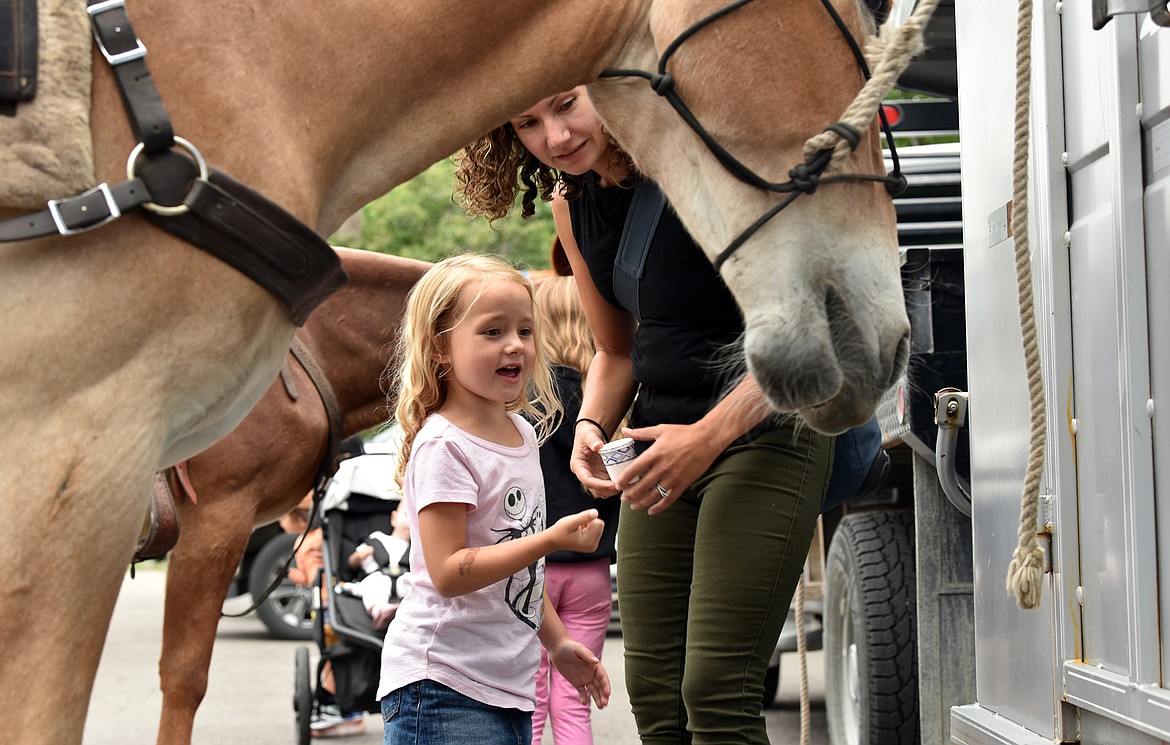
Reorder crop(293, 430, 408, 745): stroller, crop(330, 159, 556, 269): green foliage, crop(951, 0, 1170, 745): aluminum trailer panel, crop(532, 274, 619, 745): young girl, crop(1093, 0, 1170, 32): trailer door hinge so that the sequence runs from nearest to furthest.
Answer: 1. crop(1093, 0, 1170, 32): trailer door hinge
2. crop(951, 0, 1170, 745): aluminum trailer panel
3. crop(532, 274, 619, 745): young girl
4. crop(293, 430, 408, 745): stroller
5. crop(330, 159, 556, 269): green foliage

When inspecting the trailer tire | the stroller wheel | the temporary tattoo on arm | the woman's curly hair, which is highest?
the woman's curly hair

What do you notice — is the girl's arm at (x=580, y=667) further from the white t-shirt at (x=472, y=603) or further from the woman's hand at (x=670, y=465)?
the woman's hand at (x=670, y=465)

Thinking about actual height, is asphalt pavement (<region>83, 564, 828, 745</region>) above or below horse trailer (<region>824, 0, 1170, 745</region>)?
below

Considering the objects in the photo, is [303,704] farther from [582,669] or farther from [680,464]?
[680,464]

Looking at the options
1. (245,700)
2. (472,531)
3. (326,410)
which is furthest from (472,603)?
(245,700)

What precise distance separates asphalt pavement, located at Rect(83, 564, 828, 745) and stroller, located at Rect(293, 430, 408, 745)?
59cm

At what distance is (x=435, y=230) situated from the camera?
62.0 feet

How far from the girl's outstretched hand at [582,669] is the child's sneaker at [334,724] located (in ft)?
10.6

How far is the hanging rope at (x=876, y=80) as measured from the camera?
5.50 feet

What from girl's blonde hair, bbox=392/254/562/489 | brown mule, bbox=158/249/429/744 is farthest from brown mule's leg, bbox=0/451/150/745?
brown mule, bbox=158/249/429/744

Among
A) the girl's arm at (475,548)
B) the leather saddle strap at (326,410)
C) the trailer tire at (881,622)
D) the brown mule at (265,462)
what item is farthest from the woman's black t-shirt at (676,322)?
the leather saddle strap at (326,410)

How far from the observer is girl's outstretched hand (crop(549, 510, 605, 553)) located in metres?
2.19

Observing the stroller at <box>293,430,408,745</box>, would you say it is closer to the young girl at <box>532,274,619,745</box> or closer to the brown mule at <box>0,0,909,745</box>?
the young girl at <box>532,274,619,745</box>

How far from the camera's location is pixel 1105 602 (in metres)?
2.05
